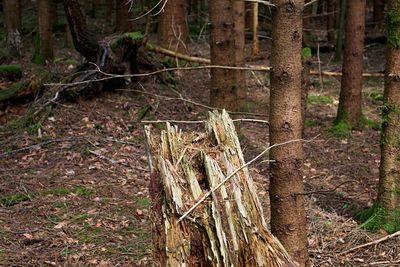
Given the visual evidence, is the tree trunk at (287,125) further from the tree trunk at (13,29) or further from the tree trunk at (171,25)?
the tree trunk at (13,29)

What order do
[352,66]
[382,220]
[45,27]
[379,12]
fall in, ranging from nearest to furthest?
[382,220], [352,66], [45,27], [379,12]

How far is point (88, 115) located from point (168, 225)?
631cm

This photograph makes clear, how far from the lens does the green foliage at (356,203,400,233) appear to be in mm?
5711

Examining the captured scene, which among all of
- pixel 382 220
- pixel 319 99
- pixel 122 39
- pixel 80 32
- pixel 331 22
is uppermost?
pixel 331 22

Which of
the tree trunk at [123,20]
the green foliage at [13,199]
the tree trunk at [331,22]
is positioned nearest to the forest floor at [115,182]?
the green foliage at [13,199]

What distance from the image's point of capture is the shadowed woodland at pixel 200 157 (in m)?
3.47

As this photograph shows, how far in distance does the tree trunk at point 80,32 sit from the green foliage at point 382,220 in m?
6.08

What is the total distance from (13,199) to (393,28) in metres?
4.89

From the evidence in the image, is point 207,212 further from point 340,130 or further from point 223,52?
point 340,130

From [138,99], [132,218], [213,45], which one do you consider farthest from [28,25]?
[132,218]

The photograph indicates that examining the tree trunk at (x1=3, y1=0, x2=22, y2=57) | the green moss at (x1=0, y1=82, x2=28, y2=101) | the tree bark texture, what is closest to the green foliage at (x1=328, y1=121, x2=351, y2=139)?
the tree bark texture

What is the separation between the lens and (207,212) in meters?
3.30

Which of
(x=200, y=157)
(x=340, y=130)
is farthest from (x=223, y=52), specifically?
(x=200, y=157)

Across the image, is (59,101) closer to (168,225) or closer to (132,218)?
(132,218)
